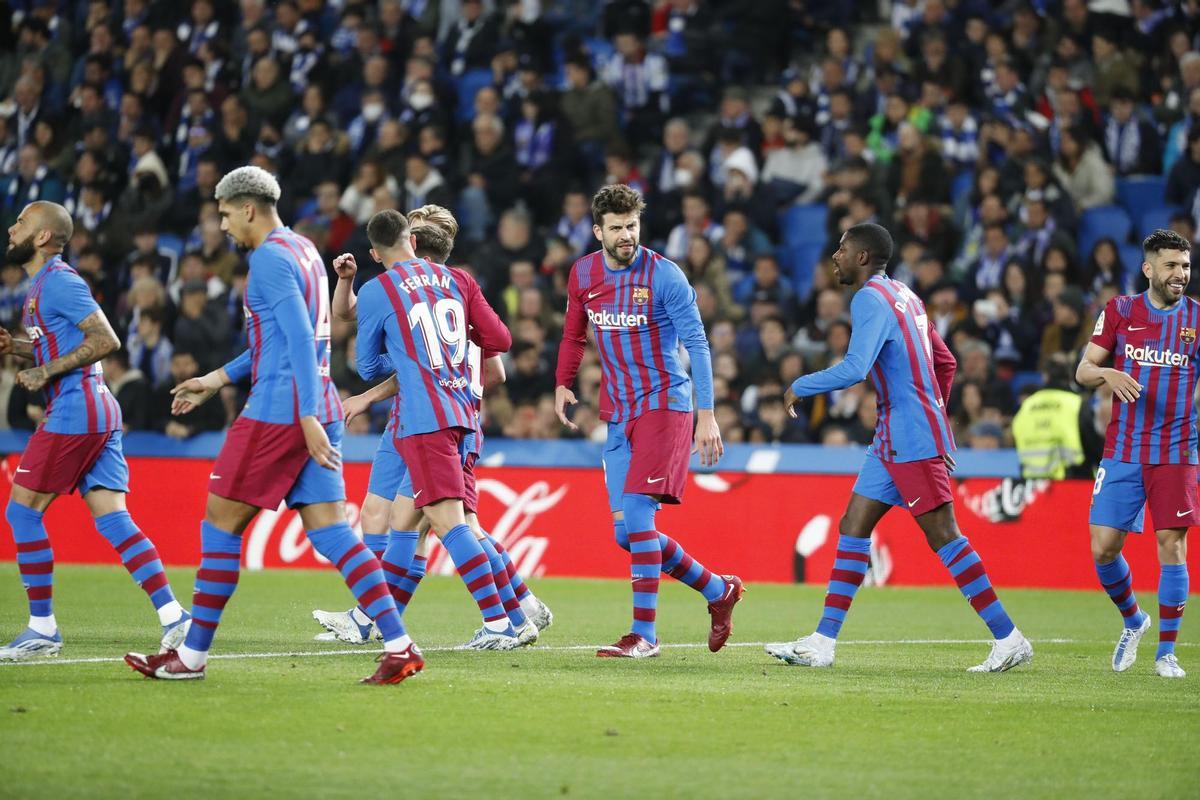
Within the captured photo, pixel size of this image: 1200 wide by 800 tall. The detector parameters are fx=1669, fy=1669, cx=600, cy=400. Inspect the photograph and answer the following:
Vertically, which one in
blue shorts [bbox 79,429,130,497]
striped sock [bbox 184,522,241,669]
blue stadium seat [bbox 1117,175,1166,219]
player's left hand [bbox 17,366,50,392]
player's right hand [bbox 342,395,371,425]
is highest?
blue stadium seat [bbox 1117,175,1166,219]

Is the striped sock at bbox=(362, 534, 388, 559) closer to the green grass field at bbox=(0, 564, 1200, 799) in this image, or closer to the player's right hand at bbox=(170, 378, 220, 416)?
Result: the green grass field at bbox=(0, 564, 1200, 799)

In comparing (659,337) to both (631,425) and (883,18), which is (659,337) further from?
(883,18)

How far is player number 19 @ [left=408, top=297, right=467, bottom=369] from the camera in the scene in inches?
331

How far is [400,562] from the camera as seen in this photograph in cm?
924

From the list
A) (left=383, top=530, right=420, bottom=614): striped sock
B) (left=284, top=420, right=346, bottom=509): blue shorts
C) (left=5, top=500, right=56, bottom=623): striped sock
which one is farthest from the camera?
(left=383, top=530, right=420, bottom=614): striped sock

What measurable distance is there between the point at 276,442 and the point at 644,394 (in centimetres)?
267

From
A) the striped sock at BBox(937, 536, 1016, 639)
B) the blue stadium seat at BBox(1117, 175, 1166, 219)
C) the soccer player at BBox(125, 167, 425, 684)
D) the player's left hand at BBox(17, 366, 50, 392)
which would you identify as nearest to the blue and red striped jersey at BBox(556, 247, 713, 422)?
the striped sock at BBox(937, 536, 1016, 639)

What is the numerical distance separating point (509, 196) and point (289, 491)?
569 inches

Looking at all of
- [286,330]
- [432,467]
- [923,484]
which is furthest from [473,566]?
[923,484]

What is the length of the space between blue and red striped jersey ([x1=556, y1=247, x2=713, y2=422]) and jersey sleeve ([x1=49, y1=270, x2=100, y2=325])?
2.67m

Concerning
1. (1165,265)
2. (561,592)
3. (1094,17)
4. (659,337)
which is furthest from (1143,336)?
(1094,17)

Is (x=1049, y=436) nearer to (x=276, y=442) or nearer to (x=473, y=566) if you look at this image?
(x=473, y=566)

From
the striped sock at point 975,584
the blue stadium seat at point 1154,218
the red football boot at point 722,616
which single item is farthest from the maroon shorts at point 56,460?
the blue stadium seat at point 1154,218

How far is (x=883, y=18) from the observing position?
23.1 m
